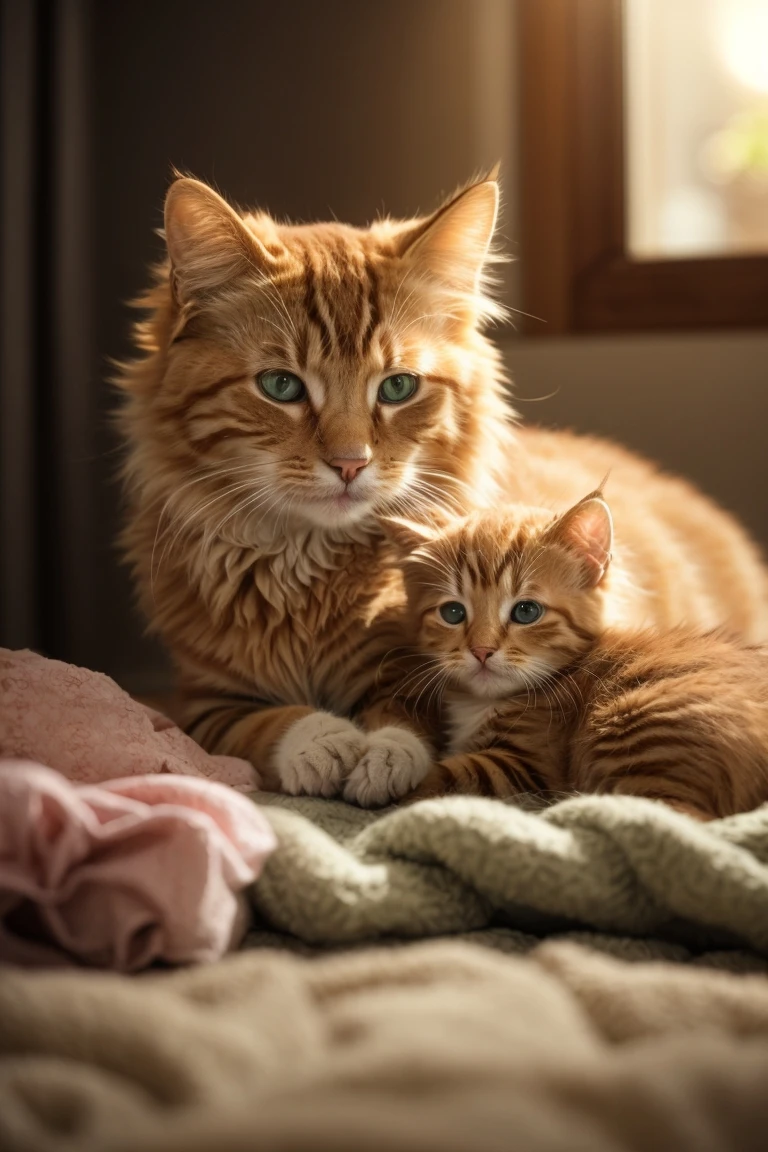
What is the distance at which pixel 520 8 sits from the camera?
2.99 metres

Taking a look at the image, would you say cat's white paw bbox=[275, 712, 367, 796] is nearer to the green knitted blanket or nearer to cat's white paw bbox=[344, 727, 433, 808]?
cat's white paw bbox=[344, 727, 433, 808]

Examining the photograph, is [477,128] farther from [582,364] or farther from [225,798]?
[225,798]

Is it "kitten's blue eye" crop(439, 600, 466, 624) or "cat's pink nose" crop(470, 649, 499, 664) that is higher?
"kitten's blue eye" crop(439, 600, 466, 624)

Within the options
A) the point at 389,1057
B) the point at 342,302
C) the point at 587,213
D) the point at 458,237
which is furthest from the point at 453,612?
the point at 587,213

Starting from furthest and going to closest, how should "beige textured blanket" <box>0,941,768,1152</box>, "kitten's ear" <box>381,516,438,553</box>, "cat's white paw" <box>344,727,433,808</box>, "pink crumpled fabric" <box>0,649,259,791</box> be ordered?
"kitten's ear" <box>381,516,438,553</box> < "cat's white paw" <box>344,727,433,808</box> < "pink crumpled fabric" <box>0,649,259,791</box> < "beige textured blanket" <box>0,941,768,1152</box>

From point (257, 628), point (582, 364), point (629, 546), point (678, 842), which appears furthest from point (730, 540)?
point (678, 842)

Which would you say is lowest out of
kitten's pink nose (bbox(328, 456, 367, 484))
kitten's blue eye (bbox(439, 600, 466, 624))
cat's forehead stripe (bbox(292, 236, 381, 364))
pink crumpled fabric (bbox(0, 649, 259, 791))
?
pink crumpled fabric (bbox(0, 649, 259, 791))

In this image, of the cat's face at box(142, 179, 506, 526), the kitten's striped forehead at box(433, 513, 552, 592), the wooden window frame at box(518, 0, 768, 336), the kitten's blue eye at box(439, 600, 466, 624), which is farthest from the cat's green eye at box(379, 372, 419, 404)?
the wooden window frame at box(518, 0, 768, 336)

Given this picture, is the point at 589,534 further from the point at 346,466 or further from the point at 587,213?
the point at 587,213

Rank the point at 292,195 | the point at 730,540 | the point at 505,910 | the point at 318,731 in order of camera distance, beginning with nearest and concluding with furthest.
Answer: the point at 505,910
the point at 318,731
the point at 730,540
the point at 292,195

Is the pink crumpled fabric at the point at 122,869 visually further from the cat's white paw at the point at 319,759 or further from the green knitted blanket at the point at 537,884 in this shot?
the cat's white paw at the point at 319,759

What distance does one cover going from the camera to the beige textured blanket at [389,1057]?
0.61 metres

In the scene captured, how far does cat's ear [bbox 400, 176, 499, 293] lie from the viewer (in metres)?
1.67

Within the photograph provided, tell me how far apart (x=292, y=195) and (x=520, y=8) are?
799 millimetres
